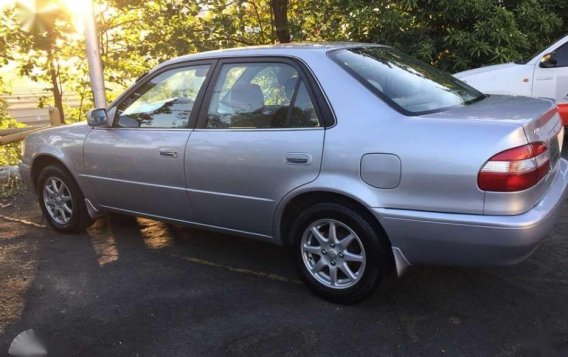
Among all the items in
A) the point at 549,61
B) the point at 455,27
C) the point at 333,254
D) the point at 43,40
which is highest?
the point at 43,40

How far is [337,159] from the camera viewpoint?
10.1 ft

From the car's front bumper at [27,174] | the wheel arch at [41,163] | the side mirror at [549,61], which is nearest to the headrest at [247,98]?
the wheel arch at [41,163]

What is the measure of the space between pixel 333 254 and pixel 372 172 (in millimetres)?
630

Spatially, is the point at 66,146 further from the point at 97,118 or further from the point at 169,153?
the point at 169,153

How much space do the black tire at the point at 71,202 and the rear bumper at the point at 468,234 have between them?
2.97m

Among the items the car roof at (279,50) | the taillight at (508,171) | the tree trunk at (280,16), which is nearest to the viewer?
the taillight at (508,171)

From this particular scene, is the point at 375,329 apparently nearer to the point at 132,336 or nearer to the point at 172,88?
the point at 132,336

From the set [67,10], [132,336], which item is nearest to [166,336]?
[132,336]

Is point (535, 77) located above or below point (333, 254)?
above

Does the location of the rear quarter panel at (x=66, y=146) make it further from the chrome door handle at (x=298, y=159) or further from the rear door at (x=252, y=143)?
the chrome door handle at (x=298, y=159)

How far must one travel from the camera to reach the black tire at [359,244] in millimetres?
3096

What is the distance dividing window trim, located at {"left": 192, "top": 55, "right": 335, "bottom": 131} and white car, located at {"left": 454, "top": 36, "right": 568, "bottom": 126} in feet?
13.7

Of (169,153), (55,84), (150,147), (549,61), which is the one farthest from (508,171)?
(55,84)

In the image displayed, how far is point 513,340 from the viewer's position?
2.88 meters
